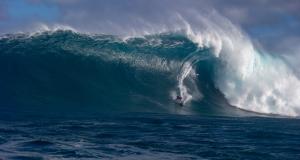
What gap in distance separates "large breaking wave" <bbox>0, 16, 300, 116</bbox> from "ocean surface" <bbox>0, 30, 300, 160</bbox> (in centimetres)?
5

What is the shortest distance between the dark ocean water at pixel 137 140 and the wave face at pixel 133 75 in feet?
17.3

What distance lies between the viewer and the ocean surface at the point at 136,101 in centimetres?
1166

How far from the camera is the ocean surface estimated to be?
38.3ft

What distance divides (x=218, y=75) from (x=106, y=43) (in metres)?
6.35

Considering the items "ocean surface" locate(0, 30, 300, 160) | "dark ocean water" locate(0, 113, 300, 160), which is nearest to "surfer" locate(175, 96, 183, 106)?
"ocean surface" locate(0, 30, 300, 160)

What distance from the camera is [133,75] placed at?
25.2m

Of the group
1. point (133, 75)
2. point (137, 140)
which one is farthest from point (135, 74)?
point (137, 140)

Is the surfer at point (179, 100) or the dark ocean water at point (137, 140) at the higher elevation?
the surfer at point (179, 100)

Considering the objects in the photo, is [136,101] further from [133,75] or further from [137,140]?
[137,140]

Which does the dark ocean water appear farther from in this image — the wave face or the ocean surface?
the wave face

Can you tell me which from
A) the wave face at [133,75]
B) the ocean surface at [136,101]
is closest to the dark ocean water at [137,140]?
the ocean surface at [136,101]

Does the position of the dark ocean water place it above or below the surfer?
below

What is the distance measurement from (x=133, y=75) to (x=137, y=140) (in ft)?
41.8

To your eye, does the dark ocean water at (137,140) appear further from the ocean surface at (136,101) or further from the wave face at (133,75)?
the wave face at (133,75)
